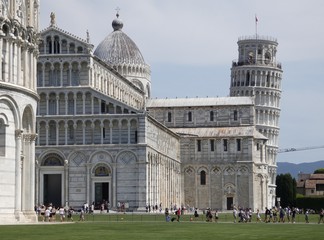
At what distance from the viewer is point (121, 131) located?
115m

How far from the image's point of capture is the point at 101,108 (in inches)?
4510

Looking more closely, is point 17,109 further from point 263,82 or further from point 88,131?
point 263,82

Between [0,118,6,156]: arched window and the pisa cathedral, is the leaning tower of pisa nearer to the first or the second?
the pisa cathedral

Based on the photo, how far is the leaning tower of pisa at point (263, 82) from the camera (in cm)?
17438

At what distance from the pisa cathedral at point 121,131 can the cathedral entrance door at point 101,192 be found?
0.14 m

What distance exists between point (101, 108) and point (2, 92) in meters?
50.5

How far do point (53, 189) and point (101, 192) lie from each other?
19.5ft

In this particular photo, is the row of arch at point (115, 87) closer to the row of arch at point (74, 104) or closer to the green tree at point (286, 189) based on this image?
the row of arch at point (74, 104)

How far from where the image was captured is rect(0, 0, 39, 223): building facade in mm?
64438

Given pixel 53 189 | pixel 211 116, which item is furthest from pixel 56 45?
pixel 211 116

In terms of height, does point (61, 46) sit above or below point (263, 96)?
below

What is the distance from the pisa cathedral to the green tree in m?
3.13

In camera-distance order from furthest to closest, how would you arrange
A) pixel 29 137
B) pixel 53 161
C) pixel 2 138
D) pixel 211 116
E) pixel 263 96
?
1. pixel 263 96
2. pixel 211 116
3. pixel 53 161
4. pixel 29 137
5. pixel 2 138

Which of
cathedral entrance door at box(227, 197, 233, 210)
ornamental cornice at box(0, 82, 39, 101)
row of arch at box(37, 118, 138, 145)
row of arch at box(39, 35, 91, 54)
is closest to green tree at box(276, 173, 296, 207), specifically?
cathedral entrance door at box(227, 197, 233, 210)
